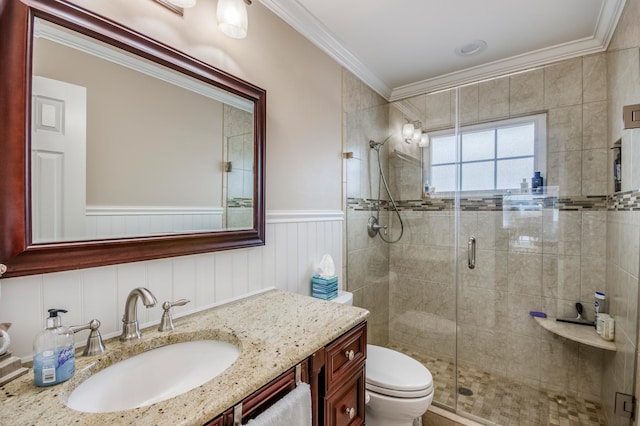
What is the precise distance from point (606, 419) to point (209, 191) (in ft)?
8.79

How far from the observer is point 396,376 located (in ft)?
5.22

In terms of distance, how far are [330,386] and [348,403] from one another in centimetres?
21

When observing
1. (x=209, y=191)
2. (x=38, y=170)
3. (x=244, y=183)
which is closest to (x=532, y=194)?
(x=244, y=183)

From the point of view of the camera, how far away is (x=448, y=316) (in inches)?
93.2

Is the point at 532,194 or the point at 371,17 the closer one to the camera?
the point at 371,17

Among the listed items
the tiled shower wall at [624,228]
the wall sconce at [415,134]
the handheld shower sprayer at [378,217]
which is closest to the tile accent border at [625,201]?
the tiled shower wall at [624,228]

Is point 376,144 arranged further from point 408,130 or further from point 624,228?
point 624,228

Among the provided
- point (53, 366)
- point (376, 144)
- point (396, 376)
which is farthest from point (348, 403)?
point (376, 144)

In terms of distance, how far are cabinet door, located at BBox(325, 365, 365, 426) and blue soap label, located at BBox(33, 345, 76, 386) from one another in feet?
2.52

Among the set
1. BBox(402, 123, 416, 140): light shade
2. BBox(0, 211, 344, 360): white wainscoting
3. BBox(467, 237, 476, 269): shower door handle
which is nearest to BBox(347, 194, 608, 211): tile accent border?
BBox(467, 237, 476, 269): shower door handle

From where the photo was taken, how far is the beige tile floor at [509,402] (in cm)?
187

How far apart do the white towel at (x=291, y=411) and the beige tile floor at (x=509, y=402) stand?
154cm

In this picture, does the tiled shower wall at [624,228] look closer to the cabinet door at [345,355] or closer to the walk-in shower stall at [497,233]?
the walk-in shower stall at [497,233]

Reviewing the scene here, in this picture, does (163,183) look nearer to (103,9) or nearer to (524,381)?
(103,9)
